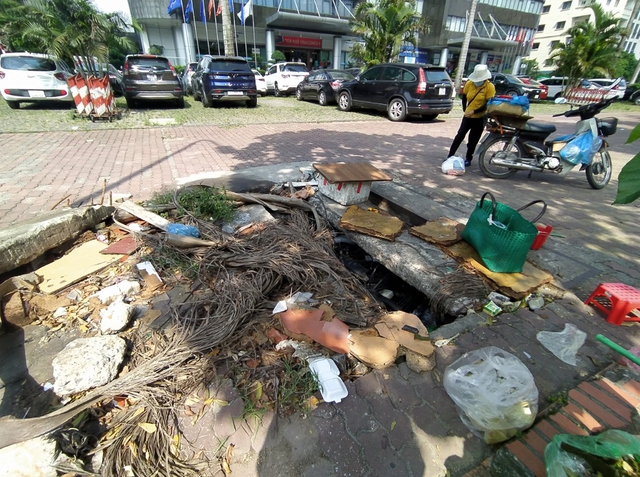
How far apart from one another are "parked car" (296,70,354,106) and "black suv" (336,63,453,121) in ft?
5.29

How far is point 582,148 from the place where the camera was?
4559mm

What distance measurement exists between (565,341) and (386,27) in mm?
15733

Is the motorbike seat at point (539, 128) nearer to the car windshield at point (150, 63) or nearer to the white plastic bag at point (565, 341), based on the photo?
the white plastic bag at point (565, 341)

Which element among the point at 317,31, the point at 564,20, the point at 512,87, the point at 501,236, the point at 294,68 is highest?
the point at 564,20

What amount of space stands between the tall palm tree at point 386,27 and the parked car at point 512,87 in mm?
4987

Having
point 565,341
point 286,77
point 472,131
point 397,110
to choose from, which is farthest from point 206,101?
point 565,341

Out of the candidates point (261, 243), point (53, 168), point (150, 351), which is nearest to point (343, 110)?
point (53, 168)

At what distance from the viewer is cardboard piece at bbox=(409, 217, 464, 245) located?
3.04m

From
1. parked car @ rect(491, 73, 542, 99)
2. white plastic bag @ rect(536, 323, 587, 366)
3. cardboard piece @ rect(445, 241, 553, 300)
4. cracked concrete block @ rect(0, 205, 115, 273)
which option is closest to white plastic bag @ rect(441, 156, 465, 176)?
cardboard piece @ rect(445, 241, 553, 300)

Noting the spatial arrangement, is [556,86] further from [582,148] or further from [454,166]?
[454,166]

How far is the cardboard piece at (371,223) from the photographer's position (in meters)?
3.19

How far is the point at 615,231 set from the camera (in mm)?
3629

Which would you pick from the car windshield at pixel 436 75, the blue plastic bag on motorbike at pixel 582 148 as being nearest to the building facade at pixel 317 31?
the car windshield at pixel 436 75

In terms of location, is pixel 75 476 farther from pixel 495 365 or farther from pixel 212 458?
pixel 495 365
